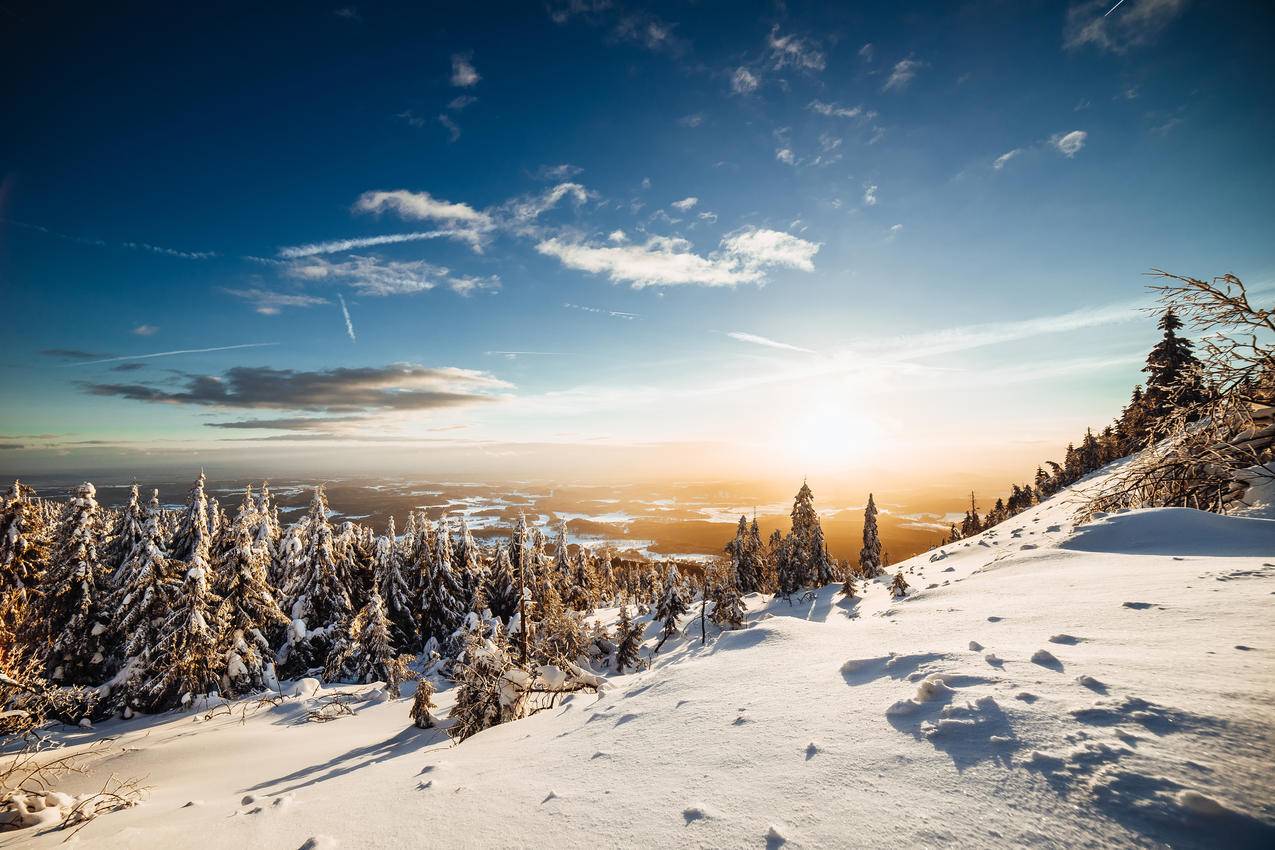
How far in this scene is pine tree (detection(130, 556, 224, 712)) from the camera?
19.0 metres

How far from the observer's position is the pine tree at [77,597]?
2023cm

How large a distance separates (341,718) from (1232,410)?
73.8 ft

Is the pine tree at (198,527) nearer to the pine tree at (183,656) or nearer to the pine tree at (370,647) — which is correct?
the pine tree at (183,656)

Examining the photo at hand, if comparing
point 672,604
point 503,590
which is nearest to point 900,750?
point 672,604

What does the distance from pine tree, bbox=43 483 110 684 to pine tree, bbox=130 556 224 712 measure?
4.65 meters

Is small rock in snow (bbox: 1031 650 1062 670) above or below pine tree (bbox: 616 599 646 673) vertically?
above

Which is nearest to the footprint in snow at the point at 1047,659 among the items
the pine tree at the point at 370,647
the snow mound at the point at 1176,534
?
the snow mound at the point at 1176,534

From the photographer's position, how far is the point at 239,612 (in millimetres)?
21594

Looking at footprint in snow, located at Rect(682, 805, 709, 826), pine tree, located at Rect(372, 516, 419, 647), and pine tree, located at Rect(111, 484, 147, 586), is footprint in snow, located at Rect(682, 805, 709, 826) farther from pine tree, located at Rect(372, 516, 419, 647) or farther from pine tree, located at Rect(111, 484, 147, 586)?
pine tree, located at Rect(372, 516, 419, 647)

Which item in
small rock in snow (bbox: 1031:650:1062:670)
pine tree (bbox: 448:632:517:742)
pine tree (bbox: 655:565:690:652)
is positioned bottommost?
pine tree (bbox: 655:565:690:652)

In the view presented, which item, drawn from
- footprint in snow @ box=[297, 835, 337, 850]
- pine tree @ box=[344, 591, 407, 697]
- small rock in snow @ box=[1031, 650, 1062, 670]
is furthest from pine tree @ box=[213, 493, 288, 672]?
small rock in snow @ box=[1031, 650, 1062, 670]

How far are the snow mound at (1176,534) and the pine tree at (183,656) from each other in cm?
3107

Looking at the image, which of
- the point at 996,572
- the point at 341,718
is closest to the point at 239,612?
the point at 341,718

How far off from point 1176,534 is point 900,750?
1144 centimetres
